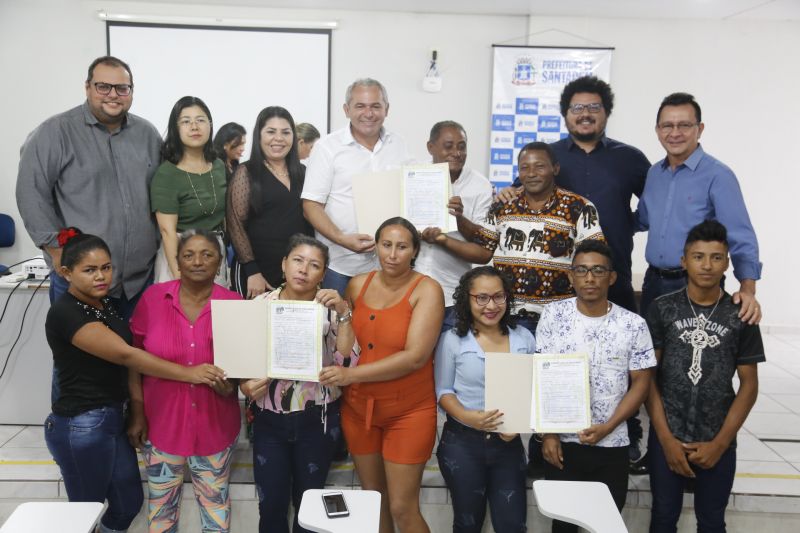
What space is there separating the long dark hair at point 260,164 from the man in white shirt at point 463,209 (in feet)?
2.30

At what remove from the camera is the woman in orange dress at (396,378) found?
2.39 meters

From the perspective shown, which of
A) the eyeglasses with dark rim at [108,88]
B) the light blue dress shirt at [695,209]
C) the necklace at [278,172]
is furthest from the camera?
the necklace at [278,172]

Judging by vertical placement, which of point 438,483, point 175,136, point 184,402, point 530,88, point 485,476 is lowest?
point 438,483

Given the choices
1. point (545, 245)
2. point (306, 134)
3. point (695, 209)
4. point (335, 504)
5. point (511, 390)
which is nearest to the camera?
A: point (335, 504)

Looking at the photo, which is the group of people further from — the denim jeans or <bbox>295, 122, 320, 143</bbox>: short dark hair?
<bbox>295, 122, 320, 143</bbox>: short dark hair

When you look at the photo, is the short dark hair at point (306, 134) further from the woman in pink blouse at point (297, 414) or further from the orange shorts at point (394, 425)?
the orange shorts at point (394, 425)

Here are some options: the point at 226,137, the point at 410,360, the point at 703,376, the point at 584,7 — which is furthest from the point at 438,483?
the point at 584,7

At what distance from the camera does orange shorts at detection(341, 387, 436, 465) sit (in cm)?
241

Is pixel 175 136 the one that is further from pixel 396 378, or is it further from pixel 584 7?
pixel 584 7

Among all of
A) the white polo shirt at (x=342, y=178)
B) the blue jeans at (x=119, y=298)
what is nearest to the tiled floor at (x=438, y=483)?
the blue jeans at (x=119, y=298)

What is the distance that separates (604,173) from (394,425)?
60.3 inches

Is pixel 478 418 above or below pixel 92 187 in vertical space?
below

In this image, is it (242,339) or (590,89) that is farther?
(590,89)

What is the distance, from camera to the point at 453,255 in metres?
2.96
